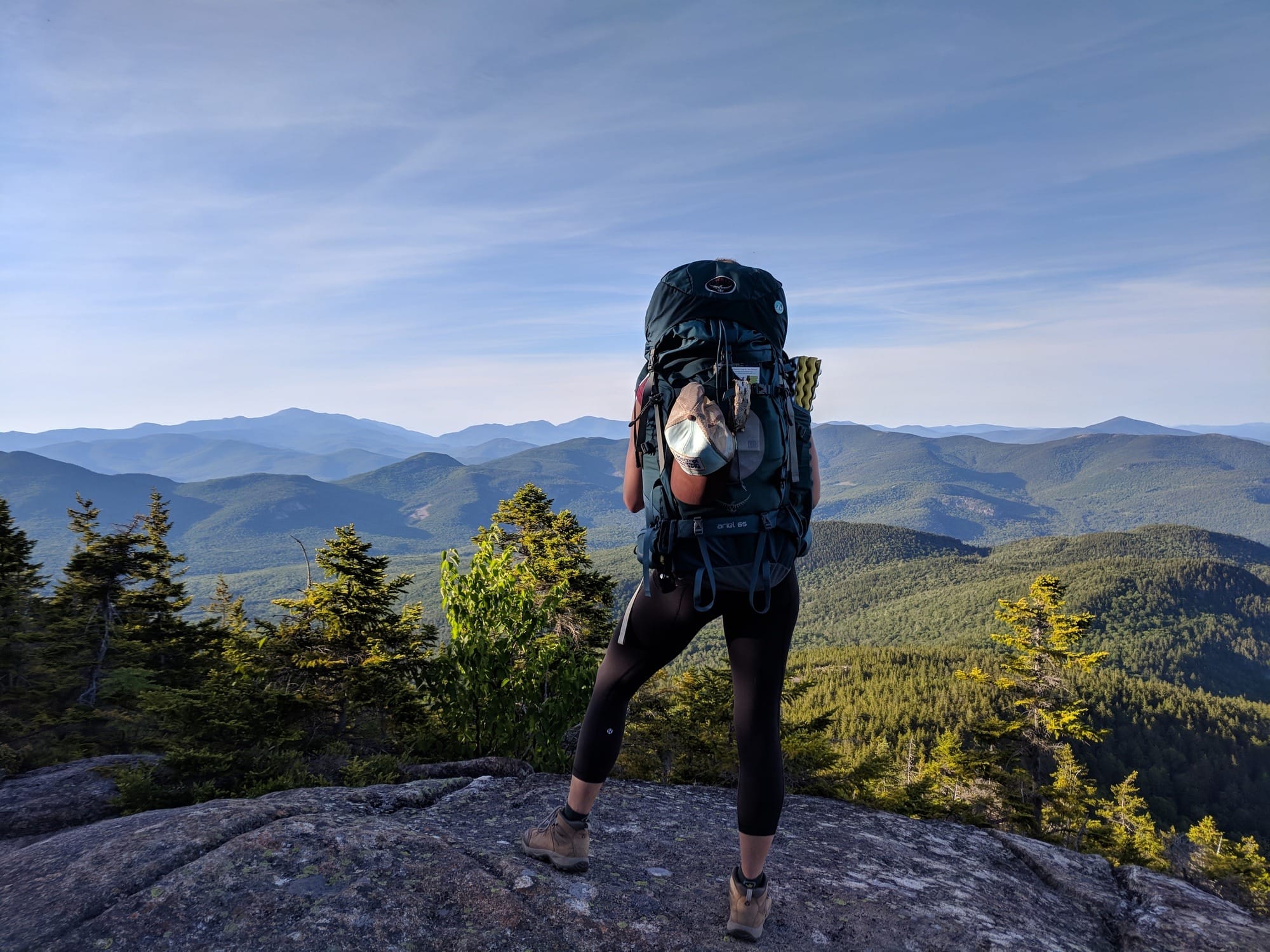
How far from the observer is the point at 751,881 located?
3.08m

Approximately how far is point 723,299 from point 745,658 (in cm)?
170

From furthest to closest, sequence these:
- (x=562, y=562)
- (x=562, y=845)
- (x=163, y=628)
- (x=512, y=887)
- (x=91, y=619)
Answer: (x=163, y=628), (x=562, y=562), (x=91, y=619), (x=562, y=845), (x=512, y=887)

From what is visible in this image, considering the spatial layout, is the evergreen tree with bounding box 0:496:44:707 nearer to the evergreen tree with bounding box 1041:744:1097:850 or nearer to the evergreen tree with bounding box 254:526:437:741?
the evergreen tree with bounding box 254:526:437:741

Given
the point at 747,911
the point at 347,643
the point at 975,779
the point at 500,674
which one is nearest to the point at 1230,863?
the point at 975,779

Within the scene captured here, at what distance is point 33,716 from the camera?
11.8m

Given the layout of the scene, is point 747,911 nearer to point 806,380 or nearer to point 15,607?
point 806,380

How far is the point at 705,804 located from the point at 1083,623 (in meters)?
24.5

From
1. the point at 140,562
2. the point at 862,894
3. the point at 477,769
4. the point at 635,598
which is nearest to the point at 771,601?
the point at 635,598

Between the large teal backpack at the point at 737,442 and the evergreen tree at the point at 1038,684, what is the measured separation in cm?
2468

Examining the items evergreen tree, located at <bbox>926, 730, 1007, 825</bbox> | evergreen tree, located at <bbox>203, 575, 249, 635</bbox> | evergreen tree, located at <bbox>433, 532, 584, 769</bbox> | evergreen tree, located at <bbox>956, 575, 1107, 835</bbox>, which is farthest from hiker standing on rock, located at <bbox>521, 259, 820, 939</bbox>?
evergreen tree, located at <bbox>203, 575, 249, 635</bbox>

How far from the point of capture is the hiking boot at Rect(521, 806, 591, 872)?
343cm

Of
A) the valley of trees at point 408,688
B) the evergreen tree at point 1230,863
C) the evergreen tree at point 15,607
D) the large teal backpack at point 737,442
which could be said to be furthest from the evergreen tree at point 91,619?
the evergreen tree at point 1230,863

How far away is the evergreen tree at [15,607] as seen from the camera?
13.4m

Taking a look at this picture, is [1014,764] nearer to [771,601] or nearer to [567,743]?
[567,743]
